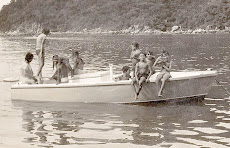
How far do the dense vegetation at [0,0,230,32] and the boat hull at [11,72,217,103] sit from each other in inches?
4113

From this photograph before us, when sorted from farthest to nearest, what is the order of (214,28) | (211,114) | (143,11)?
(143,11), (214,28), (211,114)

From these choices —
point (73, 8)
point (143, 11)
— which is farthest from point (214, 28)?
point (73, 8)

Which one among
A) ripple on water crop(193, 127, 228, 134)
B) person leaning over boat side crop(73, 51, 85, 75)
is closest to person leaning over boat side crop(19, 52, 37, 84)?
person leaning over boat side crop(73, 51, 85, 75)

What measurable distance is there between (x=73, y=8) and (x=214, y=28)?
91.9 metres

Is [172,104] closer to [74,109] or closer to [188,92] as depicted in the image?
[188,92]

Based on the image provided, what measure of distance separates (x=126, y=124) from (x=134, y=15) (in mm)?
141321

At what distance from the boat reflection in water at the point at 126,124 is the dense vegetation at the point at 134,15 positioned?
105m

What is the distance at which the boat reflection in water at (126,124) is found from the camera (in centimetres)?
875

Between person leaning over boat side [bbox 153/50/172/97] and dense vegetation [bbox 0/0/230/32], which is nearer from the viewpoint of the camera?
person leaning over boat side [bbox 153/50/172/97]

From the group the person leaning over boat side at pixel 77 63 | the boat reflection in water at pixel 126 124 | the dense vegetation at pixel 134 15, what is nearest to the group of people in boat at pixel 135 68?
the boat reflection in water at pixel 126 124

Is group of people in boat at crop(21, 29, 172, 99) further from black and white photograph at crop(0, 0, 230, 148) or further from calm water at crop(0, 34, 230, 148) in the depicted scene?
calm water at crop(0, 34, 230, 148)

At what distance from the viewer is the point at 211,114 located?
36.9ft

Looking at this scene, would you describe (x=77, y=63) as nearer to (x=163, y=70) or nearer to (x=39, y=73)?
(x=39, y=73)

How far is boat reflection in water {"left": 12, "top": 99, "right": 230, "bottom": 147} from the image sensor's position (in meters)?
8.75
